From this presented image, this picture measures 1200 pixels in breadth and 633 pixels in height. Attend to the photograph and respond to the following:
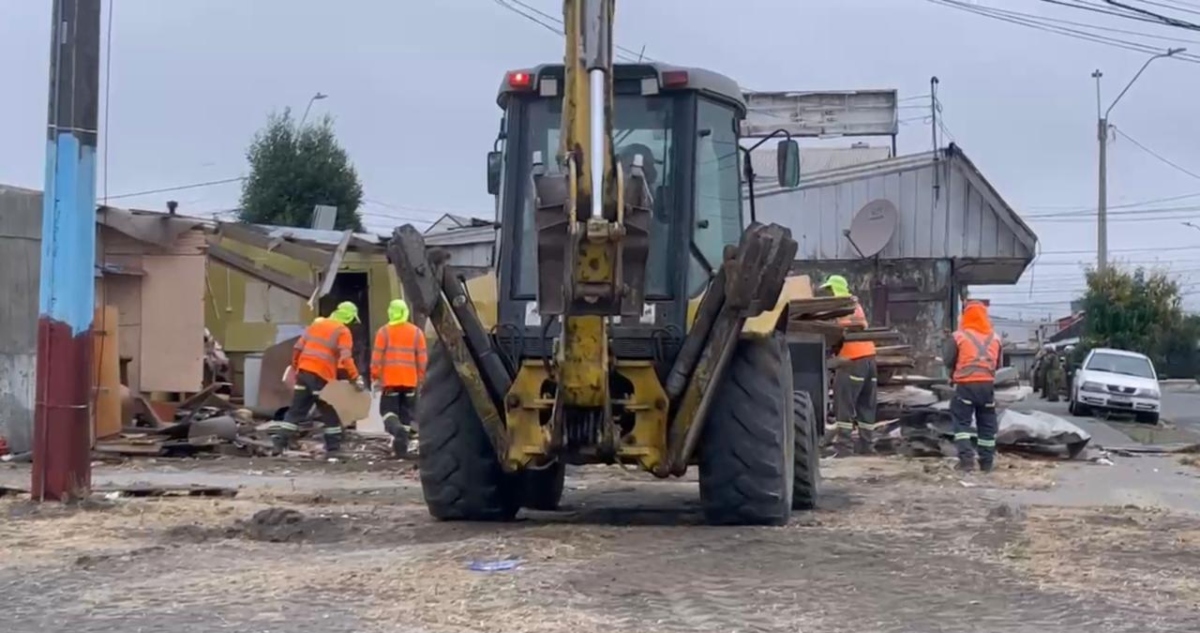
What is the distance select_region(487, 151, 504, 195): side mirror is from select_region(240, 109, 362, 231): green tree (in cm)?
3497

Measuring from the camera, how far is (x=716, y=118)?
10.4m

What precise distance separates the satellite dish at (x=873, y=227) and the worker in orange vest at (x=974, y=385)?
49.6 feet

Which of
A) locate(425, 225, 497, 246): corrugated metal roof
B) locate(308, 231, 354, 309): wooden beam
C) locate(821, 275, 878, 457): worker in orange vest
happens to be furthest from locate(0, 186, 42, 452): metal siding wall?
locate(425, 225, 497, 246): corrugated metal roof

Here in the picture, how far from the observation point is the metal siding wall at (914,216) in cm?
3155

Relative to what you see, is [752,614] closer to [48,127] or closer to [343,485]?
[48,127]

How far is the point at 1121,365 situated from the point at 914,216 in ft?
17.7

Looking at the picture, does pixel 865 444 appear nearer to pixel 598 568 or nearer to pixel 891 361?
pixel 891 361

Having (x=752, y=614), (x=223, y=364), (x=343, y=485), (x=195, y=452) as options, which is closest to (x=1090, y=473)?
(x=343, y=485)

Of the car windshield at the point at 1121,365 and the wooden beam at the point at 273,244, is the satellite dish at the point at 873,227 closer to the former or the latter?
the car windshield at the point at 1121,365

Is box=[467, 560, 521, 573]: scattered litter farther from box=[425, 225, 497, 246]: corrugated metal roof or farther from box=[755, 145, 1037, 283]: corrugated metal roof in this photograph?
box=[755, 145, 1037, 283]: corrugated metal roof

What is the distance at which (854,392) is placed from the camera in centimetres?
1767

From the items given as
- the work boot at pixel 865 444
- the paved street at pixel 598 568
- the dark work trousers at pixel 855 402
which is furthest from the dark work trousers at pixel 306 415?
the work boot at pixel 865 444

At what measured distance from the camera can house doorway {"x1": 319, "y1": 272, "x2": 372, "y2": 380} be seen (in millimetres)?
26312

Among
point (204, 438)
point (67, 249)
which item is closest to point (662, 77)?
point (67, 249)
